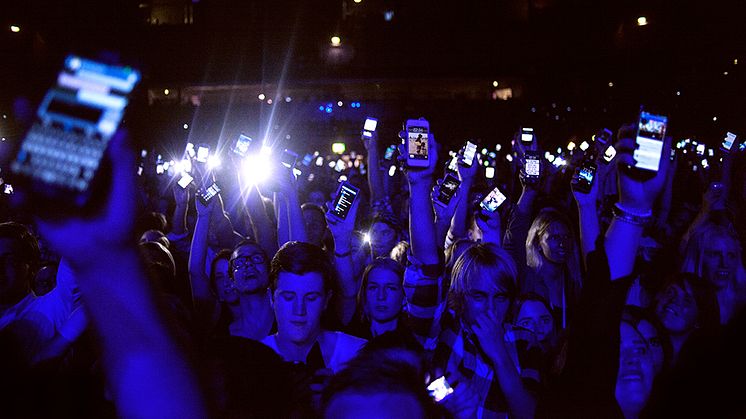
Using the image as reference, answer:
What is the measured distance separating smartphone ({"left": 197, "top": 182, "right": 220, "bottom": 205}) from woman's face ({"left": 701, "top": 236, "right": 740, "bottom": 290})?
12.7 feet

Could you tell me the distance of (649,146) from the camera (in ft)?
6.23

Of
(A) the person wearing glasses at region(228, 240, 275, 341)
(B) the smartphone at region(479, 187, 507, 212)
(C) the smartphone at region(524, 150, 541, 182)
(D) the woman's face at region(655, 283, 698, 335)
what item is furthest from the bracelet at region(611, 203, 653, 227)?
(C) the smartphone at region(524, 150, 541, 182)

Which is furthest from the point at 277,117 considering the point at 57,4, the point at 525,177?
the point at 525,177

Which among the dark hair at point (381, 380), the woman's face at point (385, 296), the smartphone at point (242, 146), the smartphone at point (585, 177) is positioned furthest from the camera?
the smartphone at point (242, 146)

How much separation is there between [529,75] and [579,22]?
4.02 m

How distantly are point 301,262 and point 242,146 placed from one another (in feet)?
9.15

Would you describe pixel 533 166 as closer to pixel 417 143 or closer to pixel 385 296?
pixel 417 143

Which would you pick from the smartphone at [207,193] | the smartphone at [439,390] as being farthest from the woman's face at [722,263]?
the smartphone at [207,193]

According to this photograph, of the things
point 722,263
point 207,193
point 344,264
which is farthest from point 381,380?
point 722,263

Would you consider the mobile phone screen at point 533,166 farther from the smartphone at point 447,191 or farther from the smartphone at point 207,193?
the smartphone at point 207,193

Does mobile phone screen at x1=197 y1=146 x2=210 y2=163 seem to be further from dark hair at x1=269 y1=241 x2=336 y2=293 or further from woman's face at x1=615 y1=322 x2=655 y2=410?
woman's face at x1=615 y1=322 x2=655 y2=410

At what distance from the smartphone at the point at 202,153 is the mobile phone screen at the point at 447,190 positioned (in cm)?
254

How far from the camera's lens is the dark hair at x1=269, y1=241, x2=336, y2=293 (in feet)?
9.11

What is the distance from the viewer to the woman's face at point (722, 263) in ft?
12.5
